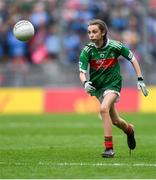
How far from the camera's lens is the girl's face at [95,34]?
12414 mm

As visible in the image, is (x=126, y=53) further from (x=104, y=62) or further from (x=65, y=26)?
(x=65, y=26)

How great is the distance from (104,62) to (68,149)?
82.0 inches

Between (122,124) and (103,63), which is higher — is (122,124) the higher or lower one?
the lower one

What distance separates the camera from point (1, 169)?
10461 millimetres

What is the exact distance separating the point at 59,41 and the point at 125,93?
9.33 feet

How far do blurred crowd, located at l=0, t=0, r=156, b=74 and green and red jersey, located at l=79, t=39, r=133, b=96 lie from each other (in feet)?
42.4

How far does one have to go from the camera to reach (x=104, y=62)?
12.5 metres

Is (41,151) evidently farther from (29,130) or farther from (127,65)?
(127,65)

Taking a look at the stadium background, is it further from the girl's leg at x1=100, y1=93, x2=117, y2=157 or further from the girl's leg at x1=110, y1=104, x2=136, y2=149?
the girl's leg at x1=100, y1=93, x2=117, y2=157

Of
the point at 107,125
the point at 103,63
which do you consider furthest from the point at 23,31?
the point at 107,125

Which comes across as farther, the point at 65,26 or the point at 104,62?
the point at 65,26

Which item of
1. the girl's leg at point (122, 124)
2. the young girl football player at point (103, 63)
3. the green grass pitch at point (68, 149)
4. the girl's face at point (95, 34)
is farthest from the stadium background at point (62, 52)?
the girl's face at point (95, 34)

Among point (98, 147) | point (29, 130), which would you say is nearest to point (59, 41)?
point (29, 130)

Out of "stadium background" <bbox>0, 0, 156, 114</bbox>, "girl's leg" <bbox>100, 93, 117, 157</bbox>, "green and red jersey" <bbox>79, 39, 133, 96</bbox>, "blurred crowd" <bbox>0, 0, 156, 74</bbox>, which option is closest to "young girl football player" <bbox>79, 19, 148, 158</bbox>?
"green and red jersey" <bbox>79, 39, 133, 96</bbox>
